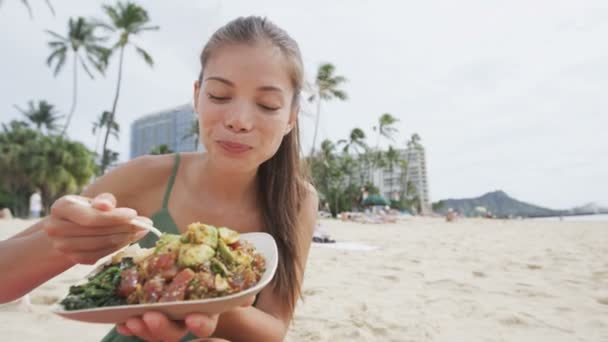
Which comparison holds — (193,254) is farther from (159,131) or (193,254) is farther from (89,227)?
(159,131)

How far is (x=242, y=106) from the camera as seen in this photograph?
4.63 feet

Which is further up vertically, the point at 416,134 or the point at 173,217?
the point at 416,134

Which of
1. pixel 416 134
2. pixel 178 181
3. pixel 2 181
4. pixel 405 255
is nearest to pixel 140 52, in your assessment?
pixel 2 181

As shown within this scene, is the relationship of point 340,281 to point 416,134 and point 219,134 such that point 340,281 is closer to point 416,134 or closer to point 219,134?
point 219,134

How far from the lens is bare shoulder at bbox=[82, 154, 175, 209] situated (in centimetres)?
171

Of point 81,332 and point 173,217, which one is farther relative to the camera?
point 81,332

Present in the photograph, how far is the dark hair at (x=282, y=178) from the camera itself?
165 centimetres

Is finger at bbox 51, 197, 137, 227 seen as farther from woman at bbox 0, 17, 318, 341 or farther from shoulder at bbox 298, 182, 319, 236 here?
shoulder at bbox 298, 182, 319, 236

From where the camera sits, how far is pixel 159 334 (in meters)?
0.86

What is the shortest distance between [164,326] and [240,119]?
2.63ft

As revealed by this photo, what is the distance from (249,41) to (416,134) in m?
61.4

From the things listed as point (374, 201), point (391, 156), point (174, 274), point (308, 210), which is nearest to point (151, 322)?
point (174, 274)

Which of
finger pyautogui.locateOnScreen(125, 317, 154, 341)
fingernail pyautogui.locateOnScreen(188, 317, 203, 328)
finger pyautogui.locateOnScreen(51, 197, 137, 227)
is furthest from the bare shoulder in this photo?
fingernail pyautogui.locateOnScreen(188, 317, 203, 328)

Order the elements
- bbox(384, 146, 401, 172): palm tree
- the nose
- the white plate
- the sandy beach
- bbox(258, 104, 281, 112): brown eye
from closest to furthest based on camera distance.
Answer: the white plate, the nose, bbox(258, 104, 281, 112): brown eye, the sandy beach, bbox(384, 146, 401, 172): palm tree
